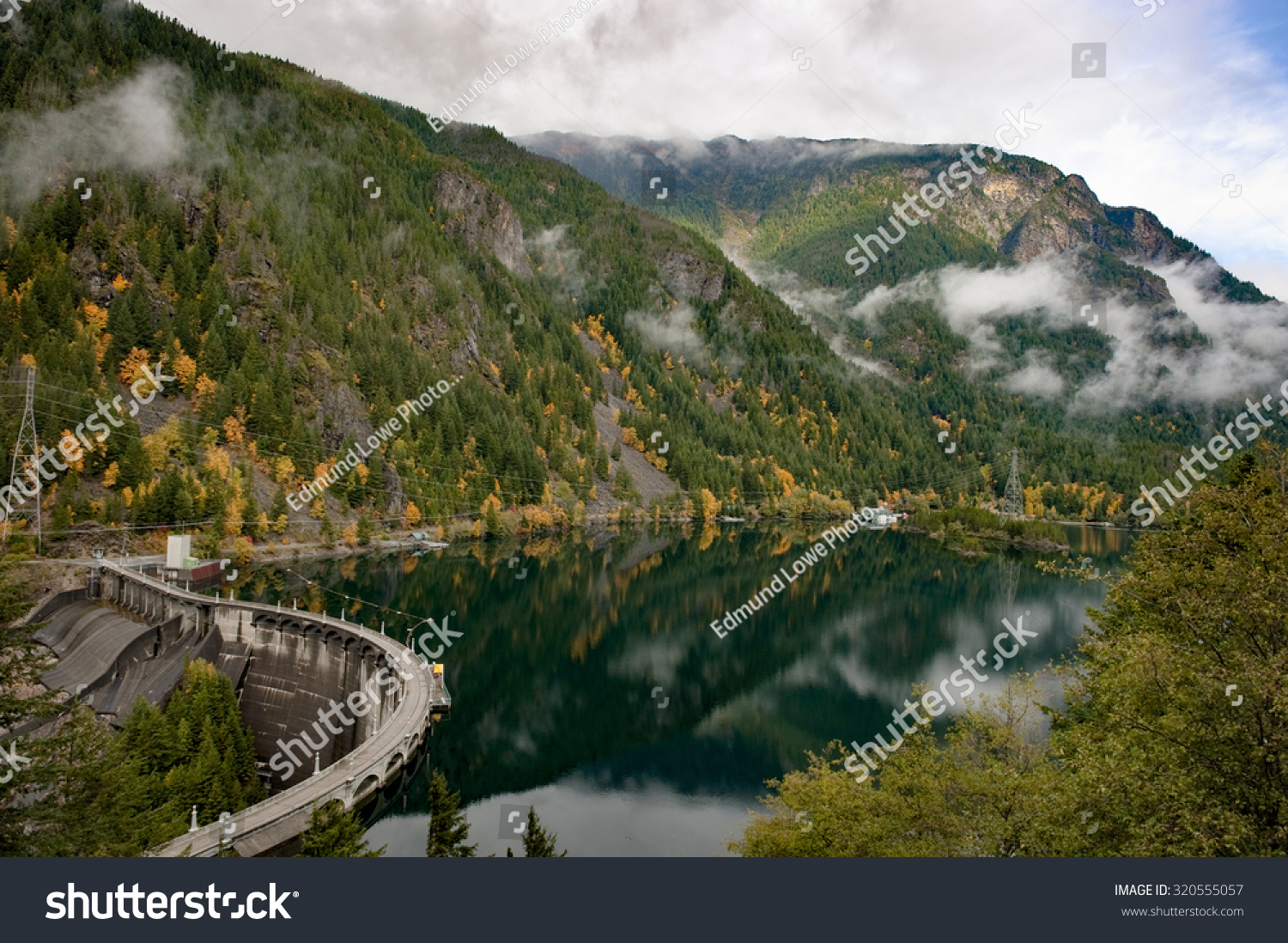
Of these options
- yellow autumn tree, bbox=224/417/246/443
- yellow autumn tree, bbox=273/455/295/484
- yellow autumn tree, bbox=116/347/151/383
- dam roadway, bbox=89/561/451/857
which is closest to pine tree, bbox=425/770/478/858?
dam roadway, bbox=89/561/451/857

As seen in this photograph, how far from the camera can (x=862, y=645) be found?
64.1 m

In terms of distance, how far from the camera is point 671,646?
6425 centimetres

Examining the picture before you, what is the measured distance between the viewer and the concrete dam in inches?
1500

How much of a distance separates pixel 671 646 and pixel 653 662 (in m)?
5.02

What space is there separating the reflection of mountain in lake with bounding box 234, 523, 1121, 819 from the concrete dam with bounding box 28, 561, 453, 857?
3786 mm

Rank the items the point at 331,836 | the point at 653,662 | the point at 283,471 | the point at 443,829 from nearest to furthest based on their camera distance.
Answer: the point at 331,836 → the point at 443,829 → the point at 653,662 → the point at 283,471

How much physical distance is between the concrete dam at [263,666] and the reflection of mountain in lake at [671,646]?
3786 millimetres

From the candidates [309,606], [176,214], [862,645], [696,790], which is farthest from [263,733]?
[176,214]

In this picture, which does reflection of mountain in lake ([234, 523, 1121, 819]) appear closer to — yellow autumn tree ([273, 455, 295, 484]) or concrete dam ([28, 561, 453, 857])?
concrete dam ([28, 561, 453, 857])

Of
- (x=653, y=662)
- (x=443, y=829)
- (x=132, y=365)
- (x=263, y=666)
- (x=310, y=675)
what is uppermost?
(x=132, y=365)

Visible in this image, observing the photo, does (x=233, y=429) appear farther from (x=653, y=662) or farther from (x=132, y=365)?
(x=653, y=662)

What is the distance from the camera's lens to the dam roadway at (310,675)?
104ft

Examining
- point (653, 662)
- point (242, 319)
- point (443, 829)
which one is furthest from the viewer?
point (242, 319)

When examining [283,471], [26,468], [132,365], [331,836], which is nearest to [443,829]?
[331,836]
